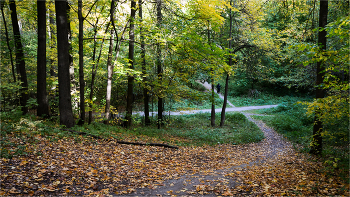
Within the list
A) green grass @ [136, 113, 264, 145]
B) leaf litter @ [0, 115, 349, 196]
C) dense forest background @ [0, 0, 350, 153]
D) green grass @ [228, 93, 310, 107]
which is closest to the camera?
leaf litter @ [0, 115, 349, 196]

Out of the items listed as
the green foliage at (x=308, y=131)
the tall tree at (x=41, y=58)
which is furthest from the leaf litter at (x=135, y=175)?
the tall tree at (x=41, y=58)

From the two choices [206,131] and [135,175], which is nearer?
[135,175]

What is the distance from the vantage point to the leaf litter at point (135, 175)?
433 centimetres

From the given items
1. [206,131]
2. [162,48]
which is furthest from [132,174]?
[206,131]

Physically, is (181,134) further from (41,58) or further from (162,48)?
(41,58)

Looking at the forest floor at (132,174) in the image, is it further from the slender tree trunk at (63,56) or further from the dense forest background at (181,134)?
the slender tree trunk at (63,56)

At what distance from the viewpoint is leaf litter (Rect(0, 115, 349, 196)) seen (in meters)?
4.33

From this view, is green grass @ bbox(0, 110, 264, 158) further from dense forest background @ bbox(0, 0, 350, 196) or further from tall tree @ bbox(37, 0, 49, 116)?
tall tree @ bbox(37, 0, 49, 116)

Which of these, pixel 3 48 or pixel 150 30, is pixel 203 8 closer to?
pixel 150 30

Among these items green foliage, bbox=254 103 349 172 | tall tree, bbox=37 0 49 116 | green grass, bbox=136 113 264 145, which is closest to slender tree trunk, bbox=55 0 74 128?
tall tree, bbox=37 0 49 116

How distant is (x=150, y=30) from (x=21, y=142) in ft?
22.7

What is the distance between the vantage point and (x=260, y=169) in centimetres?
665

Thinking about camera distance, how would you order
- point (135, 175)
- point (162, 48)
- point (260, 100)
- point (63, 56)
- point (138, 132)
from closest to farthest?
point (135, 175)
point (63, 56)
point (162, 48)
point (138, 132)
point (260, 100)

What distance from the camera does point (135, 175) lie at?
5.76 metres
